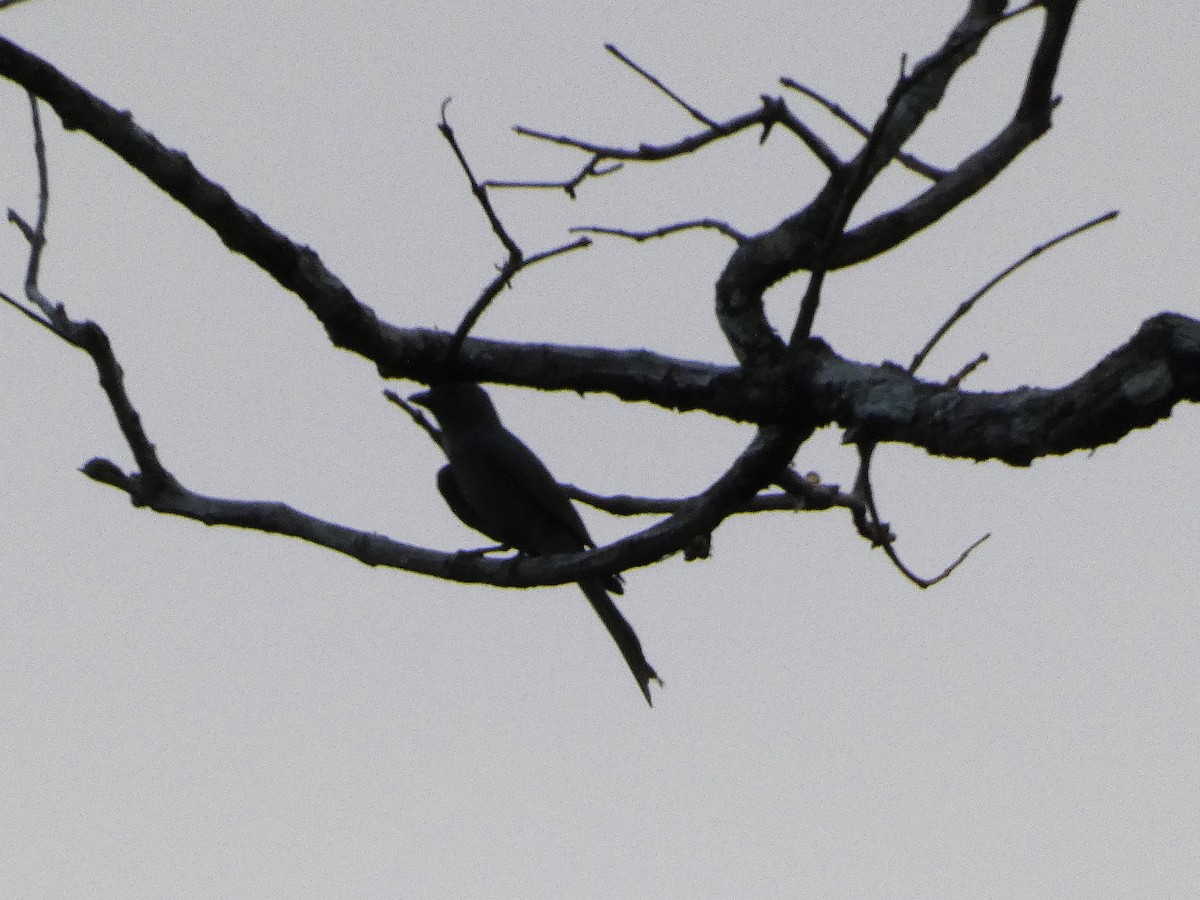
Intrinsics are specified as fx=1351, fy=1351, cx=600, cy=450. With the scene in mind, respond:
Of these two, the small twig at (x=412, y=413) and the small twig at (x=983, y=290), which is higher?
the small twig at (x=412, y=413)

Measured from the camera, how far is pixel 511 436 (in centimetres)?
673

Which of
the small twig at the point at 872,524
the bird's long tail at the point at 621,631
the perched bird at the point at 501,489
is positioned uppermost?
the perched bird at the point at 501,489

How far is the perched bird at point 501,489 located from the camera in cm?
634

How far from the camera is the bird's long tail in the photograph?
18.6 ft

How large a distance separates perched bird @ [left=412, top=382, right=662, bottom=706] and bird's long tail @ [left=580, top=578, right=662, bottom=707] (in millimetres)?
502

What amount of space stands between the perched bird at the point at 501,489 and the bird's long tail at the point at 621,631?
0.50m

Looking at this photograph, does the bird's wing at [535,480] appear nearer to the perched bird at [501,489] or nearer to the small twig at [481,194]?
the perched bird at [501,489]

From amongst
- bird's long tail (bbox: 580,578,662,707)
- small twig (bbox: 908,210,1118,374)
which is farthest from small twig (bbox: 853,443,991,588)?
bird's long tail (bbox: 580,578,662,707)

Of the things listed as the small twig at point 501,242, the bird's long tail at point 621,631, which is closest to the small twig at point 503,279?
the small twig at point 501,242

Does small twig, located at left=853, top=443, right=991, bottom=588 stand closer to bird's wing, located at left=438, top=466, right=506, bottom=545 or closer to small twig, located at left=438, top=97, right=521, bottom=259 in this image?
small twig, located at left=438, top=97, right=521, bottom=259

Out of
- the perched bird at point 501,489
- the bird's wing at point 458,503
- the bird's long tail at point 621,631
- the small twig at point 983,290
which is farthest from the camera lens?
the bird's wing at point 458,503

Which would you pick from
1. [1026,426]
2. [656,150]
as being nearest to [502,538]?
[656,150]

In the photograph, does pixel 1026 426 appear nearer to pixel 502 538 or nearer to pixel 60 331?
pixel 60 331

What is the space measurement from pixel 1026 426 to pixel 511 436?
455cm
